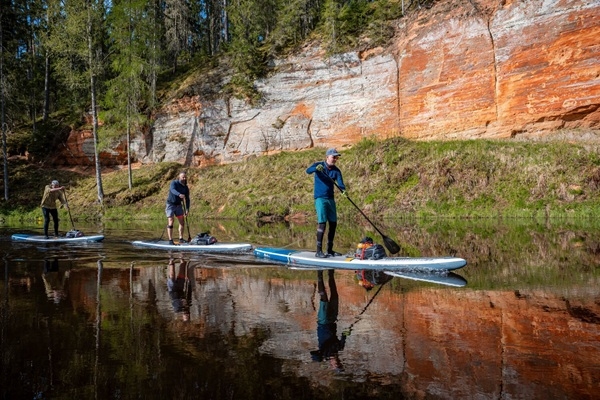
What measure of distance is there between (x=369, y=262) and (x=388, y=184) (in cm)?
1712

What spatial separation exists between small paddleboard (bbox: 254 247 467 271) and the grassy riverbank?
44.8 feet

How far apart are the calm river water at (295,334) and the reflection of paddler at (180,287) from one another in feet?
0.15

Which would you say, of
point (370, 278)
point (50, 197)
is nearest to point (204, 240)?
point (370, 278)

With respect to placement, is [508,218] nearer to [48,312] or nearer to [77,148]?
[48,312]

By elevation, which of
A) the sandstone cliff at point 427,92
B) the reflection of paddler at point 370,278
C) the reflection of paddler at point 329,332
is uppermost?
the sandstone cliff at point 427,92

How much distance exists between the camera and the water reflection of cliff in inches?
147

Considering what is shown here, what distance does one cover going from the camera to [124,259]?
36.1 ft

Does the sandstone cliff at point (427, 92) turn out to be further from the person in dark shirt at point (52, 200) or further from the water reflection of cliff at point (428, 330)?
the water reflection of cliff at point (428, 330)

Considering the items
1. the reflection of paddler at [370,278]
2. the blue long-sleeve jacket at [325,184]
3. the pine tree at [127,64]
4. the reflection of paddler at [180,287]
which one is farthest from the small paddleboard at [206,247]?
the pine tree at [127,64]

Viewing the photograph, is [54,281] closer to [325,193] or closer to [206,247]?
[206,247]

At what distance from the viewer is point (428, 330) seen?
4.97 meters

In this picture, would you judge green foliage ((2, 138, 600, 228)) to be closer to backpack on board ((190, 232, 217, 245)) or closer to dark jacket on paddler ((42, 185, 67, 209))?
backpack on board ((190, 232, 217, 245))

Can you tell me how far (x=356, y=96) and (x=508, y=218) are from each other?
1436cm

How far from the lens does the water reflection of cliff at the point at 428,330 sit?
374cm
